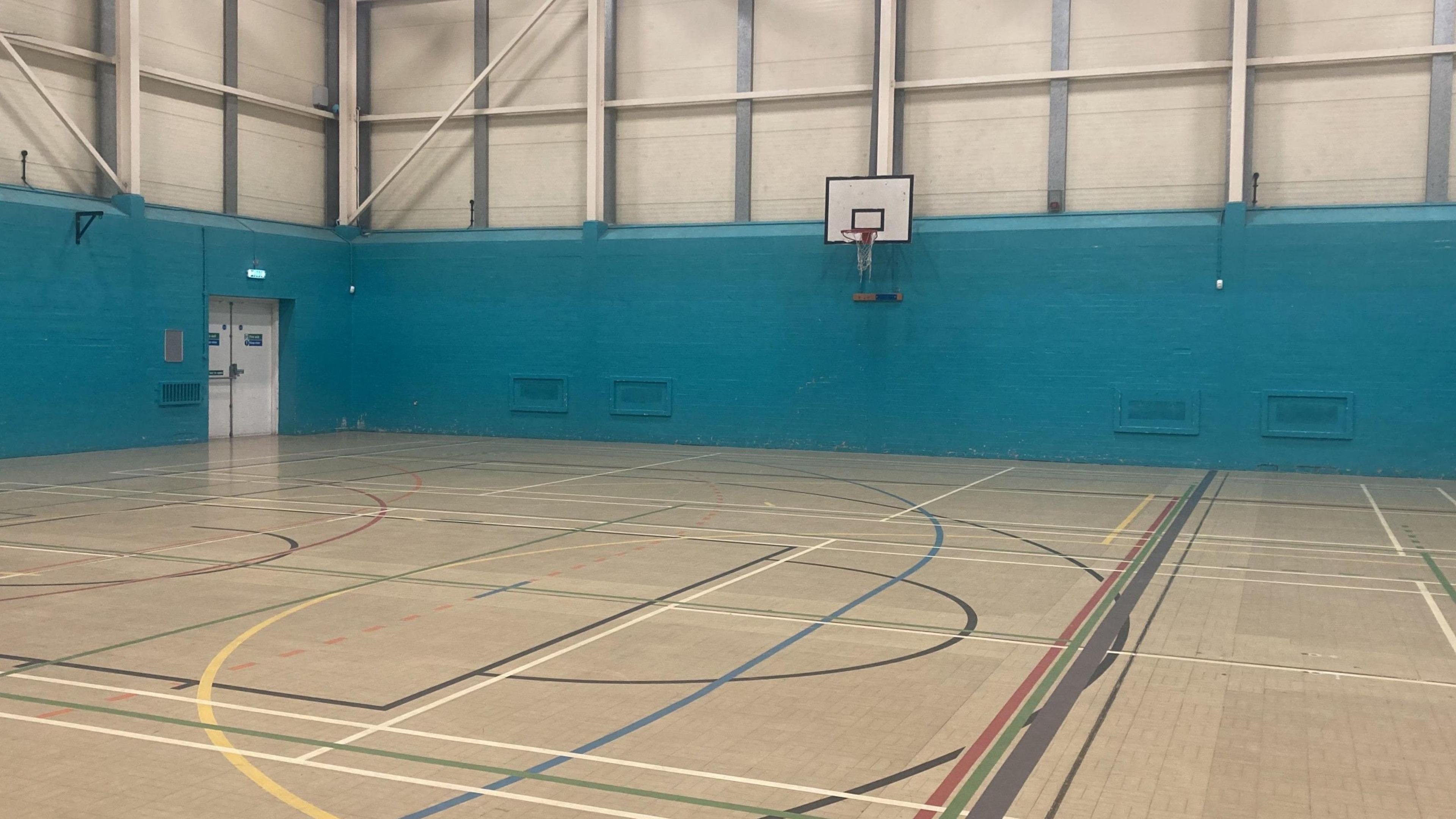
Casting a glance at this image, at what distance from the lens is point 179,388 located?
77.5 feet

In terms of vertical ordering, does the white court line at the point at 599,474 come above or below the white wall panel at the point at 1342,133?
below

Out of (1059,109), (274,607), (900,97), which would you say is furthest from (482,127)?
(274,607)

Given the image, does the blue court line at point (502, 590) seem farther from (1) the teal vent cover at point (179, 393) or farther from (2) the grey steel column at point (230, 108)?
(2) the grey steel column at point (230, 108)

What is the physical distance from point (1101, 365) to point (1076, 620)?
14.0 m

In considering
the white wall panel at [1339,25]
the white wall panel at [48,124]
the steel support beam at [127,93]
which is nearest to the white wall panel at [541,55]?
the steel support beam at [127,93]

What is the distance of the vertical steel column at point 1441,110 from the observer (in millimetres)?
20359

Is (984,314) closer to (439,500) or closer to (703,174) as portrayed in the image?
(703,174)

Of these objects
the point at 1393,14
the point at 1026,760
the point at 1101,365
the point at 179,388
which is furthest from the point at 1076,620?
the point at 179,388

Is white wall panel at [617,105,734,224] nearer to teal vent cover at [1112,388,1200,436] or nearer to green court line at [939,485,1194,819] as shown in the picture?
teal vent cover at [1112,388,1200,436]

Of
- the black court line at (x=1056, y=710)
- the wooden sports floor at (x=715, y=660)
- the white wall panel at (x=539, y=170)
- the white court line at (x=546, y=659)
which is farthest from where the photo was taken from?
the white wall panel at (x=539, y=170)

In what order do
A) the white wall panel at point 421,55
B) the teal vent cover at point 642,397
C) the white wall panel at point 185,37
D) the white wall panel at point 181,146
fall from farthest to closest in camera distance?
1. the white wall panel at point 421,55
2. the teal vent cover at point 642,397
3. the white wall panel at point 181,146
4. the white wall panel at point 185,37

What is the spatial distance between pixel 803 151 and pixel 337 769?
66.7 ft

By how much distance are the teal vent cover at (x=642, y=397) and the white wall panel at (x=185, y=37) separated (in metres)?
10.5

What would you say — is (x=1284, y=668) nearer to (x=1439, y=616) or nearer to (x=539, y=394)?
(x=1439, y=616)
